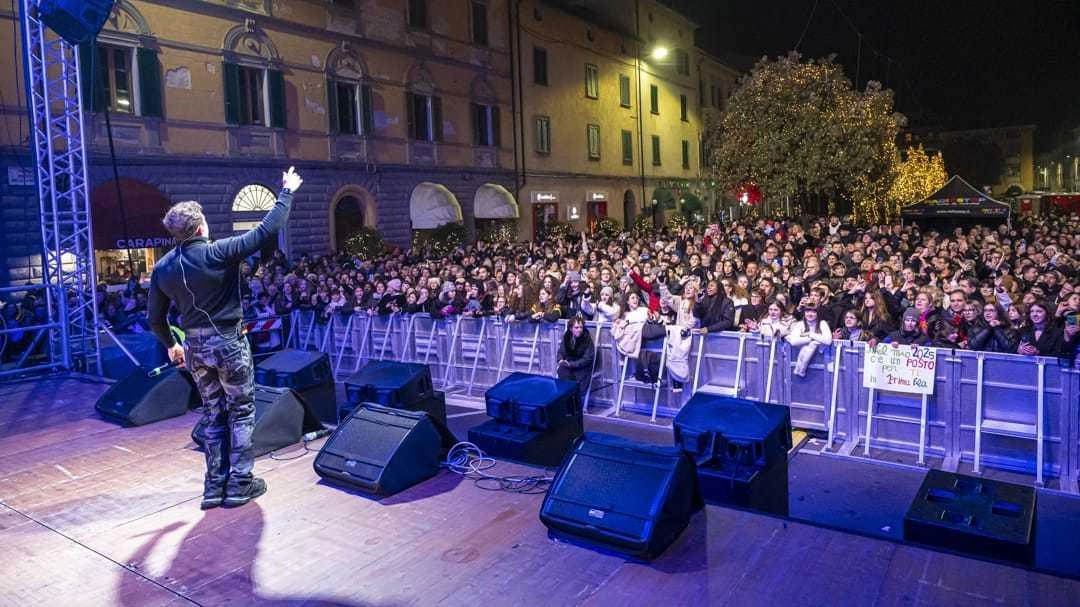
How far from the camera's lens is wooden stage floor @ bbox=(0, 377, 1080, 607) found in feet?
12.3

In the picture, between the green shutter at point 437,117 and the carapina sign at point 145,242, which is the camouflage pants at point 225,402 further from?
the green shutter at point 437,117

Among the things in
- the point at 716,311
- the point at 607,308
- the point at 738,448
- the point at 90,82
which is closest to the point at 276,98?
the point at 90,82

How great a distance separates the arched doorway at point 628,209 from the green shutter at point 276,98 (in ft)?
72.6

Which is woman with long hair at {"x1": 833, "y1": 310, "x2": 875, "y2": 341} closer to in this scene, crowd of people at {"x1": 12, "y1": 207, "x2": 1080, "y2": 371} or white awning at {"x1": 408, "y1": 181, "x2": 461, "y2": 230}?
crowd of people at {"x1": 12, "y1": 207, "x2": 1080, "y2": 371}

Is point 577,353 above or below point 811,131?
below

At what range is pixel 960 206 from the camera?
24906 millimetres

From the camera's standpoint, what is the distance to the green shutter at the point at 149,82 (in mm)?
19641

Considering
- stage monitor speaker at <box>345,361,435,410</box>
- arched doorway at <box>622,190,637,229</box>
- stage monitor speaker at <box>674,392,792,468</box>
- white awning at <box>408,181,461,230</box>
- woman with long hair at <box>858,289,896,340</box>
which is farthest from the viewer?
arched doorway at <box>622,190,637,229</box>

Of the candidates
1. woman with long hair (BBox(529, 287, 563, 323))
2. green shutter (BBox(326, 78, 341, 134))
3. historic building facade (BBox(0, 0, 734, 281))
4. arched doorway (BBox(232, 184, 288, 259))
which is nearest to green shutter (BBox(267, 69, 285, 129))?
historic building facade (BBox(0, 0, 734, 281))

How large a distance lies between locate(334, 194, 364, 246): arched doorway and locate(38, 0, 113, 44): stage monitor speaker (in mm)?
15354

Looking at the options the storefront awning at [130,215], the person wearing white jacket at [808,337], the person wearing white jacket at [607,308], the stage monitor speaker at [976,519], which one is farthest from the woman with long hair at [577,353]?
the storefront awning at [130,215]

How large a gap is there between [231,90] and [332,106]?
11.7 ft

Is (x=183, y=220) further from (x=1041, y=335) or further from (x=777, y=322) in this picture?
(x=1041, y=335)

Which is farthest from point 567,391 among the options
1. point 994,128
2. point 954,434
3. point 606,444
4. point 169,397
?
point 994,128
